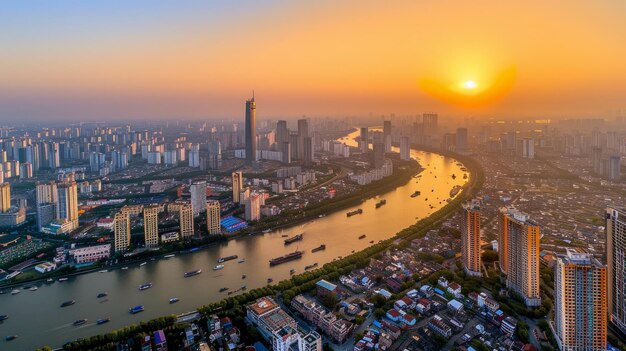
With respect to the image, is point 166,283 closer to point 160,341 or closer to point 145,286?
point 145,286

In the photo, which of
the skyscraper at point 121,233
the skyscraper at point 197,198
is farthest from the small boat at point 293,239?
the skyscraper at point 121,233

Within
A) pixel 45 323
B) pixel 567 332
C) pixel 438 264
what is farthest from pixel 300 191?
pixel 567 332

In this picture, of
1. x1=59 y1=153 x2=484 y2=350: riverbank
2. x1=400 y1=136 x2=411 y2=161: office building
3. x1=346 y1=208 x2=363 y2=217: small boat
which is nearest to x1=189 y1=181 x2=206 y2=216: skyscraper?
x1=346 y1=208 x2=363 y2=217: small boat

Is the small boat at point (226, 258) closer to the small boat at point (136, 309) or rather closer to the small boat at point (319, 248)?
the small boat at point (319, 248)

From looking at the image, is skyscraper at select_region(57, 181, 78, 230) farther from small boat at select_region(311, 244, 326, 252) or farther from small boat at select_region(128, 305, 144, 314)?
small boat at select_region(311, 244, 326, 252)

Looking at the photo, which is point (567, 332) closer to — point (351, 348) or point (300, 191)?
point (351, 348)
